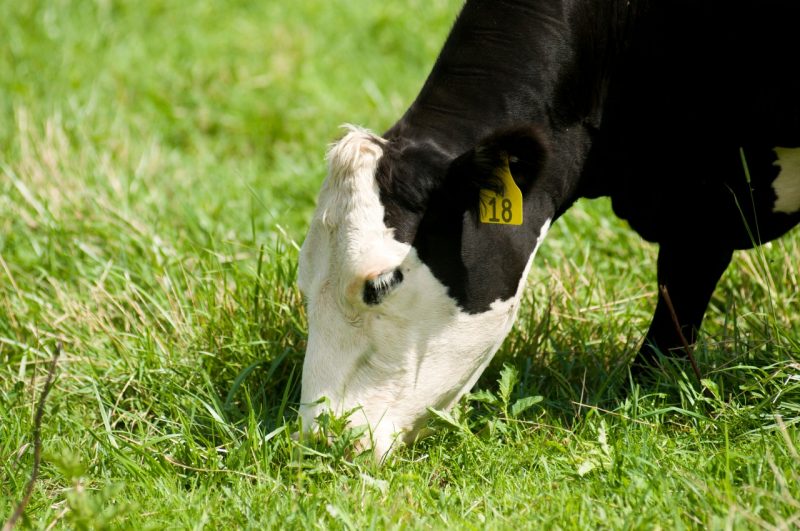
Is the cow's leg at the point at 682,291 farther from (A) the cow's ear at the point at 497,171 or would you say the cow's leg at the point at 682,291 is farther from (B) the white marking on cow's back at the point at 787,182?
(A) the cow's ear at the point at 497,171

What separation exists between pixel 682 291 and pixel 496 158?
1.09 metres

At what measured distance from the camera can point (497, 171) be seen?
2938 millimetres

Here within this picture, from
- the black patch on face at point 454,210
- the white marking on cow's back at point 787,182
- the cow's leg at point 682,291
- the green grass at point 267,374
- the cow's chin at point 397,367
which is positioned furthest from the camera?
the cow's leg at point 682,291

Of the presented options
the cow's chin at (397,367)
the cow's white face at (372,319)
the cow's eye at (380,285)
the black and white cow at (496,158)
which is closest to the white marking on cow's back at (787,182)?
the black and white cow at (496,158)

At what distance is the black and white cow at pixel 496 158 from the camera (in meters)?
2.98

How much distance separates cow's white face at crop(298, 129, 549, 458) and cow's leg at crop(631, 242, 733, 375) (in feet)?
2.12

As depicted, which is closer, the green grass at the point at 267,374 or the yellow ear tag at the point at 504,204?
the green grass at the point at 267,374

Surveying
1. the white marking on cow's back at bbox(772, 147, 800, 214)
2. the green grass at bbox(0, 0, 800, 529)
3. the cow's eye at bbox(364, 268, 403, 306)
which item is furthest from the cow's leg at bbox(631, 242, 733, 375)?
the cow's eye at bbox(364, 268, 403, 306)

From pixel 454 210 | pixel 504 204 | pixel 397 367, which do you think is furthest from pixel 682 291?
pixel 397 367

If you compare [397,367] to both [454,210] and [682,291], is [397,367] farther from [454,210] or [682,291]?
[682,291]

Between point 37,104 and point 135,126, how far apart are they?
62 cm

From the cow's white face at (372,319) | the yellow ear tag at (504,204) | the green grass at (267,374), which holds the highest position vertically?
the yellow ear tag at (504,204)

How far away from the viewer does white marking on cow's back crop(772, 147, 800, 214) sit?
130 inches

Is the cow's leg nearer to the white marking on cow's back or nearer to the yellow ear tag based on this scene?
the white marking on cow's back
